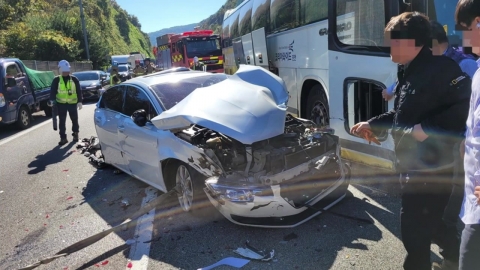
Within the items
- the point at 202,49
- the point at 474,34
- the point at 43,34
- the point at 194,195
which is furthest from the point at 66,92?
the point at 43,34

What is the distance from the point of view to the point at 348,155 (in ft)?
19.3

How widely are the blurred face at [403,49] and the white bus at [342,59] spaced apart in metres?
1.90

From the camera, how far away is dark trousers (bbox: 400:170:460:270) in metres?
2.47

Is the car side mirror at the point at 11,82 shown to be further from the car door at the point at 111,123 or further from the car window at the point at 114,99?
the car window at the point at 114,99

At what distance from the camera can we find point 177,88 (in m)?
5.45

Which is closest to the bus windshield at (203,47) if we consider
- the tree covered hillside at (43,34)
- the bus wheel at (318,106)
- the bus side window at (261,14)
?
the bus side window at (261,14)

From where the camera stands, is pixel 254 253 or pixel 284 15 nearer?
pixel 254 253

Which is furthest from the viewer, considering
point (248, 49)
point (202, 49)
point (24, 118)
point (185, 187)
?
point (202, 49)

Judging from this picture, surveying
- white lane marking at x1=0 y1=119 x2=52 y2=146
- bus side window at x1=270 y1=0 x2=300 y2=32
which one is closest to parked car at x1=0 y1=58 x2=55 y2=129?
white lane marking at x1=0 y1=119 x2=52 y2=146

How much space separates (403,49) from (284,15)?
6.31m

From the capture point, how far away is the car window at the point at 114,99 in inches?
239

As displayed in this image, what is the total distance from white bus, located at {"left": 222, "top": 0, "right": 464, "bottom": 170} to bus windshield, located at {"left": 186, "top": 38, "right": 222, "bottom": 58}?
14.8 meters

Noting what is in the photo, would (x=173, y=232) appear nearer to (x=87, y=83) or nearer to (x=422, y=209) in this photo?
(x=422, y=209)

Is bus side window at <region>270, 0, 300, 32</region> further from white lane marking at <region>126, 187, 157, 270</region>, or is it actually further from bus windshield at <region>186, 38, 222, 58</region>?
bus windshield at <region>186, 38, 222, 58</region>
